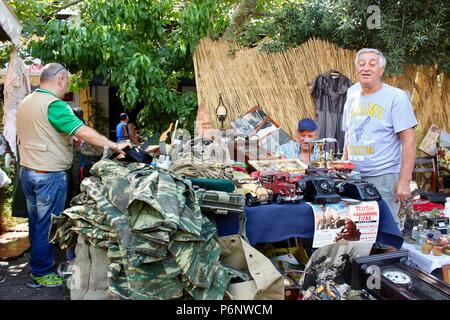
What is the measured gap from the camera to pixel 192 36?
5.04m

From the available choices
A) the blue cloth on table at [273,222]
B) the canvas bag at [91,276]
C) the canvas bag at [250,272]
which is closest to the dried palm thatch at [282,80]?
the blue cloth on table at [273,222]

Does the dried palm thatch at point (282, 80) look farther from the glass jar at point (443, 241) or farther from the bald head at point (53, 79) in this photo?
the glass jar at point (443, 241)

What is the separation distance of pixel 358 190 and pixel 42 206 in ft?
7.86

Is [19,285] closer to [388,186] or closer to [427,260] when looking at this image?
[388,186]

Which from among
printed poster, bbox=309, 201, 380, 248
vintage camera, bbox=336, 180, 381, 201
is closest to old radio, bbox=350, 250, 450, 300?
printed poster, bbox=309, 201, 380, 248

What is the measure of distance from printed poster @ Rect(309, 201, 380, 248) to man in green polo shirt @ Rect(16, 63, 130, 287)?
187cm

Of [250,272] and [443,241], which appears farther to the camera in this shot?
[443,241]

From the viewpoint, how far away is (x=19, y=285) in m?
3.46

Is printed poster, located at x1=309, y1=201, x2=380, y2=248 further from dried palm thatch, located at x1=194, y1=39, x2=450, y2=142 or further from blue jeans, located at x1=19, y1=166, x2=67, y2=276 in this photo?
dried palm thatch, located at x1=194, y1=39, x2=450, y2=142

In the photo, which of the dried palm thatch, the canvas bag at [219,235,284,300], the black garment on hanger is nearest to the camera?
the canvas bag at [219,235,284,300]

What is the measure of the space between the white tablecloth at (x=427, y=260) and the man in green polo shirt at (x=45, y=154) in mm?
2652

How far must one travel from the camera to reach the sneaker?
3.36 metres

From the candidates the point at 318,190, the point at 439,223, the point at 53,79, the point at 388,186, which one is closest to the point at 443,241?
the point at 439,223
